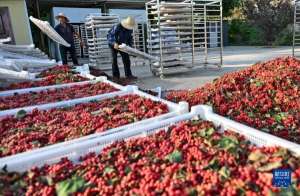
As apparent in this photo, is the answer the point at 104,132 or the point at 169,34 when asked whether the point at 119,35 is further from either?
the point at 104,132

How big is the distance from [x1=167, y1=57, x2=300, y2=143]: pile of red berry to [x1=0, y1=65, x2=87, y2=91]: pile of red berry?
1865 mm

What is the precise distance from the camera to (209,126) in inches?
118

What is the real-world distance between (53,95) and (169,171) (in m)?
3.09

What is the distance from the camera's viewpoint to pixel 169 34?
401 inches

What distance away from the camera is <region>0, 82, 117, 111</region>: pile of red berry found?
449 centimetres

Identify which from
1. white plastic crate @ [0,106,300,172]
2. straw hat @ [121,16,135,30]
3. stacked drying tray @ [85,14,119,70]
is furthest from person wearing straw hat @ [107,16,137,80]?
white plastic crate @ [0,106,300,172]

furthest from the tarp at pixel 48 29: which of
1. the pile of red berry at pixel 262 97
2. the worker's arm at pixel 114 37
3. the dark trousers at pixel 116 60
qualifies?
the pile of red berry at pixel 262 97

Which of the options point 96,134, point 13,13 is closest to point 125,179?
point 96,134

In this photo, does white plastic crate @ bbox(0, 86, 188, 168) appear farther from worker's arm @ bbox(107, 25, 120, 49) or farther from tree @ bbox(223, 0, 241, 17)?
tree @ bbox(223, 0, 241, 17)

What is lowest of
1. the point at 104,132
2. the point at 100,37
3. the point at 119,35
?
the point at 104,132

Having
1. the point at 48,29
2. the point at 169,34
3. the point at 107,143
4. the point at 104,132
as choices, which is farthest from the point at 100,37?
the point at 107,143

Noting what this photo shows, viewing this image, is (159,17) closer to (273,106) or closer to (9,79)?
(9,79)

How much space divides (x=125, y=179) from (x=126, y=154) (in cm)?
41

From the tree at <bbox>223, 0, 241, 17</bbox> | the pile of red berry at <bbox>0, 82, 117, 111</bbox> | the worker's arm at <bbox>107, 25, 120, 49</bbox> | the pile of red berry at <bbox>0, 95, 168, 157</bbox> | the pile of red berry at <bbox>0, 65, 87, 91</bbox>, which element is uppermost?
→ the tree at <bbox>223, 0, 241, 17</bbox>
